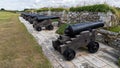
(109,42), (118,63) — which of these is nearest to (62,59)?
(118,63)

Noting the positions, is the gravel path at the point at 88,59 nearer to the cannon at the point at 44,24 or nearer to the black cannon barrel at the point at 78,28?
the black cannon barrel at the point at 78,28

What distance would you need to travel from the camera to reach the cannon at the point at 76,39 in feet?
14.9

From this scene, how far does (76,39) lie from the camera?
15.5ft

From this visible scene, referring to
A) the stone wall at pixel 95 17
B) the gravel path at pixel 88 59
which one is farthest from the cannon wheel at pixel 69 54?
the stone wall at pixel 95 17

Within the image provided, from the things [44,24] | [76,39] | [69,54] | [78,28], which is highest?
[78,28]

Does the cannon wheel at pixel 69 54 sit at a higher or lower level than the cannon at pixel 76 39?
lower

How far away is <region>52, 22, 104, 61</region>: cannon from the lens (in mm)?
4547

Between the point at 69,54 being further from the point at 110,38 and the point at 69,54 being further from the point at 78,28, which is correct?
the point at 110,38

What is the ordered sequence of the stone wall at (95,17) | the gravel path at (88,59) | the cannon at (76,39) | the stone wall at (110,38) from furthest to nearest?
the stone wall at (95,17), the stone wall at (110,38), the cannon at (76,39), the gravel path at (88,59)

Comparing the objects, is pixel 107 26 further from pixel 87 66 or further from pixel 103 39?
pixel 87 66

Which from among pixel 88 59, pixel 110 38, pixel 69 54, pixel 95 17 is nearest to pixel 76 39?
pixel 69 54

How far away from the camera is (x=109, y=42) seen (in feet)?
18.6

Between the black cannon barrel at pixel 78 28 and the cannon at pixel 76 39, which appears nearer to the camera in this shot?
the cannon at pixel 76 39

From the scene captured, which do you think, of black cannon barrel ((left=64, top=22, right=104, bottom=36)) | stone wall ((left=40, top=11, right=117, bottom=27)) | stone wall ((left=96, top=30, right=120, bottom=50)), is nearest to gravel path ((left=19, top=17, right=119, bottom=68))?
stone wall ((left=96, top=30, right=120, bottom=50))
